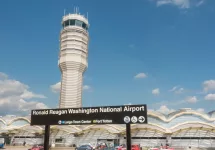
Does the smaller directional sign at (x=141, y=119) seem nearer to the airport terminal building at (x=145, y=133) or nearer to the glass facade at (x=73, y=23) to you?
the airport terminal building at (x=145, y=133)

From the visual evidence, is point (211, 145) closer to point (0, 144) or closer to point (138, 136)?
point (138, 136)

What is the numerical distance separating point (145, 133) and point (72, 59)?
5716cm

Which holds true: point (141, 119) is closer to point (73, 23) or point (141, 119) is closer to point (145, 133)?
point (145, 133)

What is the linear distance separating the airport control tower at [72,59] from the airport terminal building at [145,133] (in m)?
29.3

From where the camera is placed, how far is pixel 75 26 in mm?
128750

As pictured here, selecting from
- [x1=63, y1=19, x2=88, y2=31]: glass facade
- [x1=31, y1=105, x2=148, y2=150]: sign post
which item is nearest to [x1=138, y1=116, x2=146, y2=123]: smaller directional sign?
[x1=31, y1=105, x2=148, y2=150]: sign post

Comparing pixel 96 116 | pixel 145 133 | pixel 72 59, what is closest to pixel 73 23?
pixel 72 59

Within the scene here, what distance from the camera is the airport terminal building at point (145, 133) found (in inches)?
2746

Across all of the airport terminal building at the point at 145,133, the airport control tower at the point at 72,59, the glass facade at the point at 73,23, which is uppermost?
the glass facade at the point at 73,23

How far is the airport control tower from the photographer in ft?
396

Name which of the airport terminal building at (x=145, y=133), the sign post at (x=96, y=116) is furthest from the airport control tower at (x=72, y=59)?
the sign post at (x=96, y=116)

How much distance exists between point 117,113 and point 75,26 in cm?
10222

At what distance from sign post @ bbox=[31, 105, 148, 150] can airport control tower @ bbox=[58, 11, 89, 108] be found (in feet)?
278

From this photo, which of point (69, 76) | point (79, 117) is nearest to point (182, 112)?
point (69, 76)
